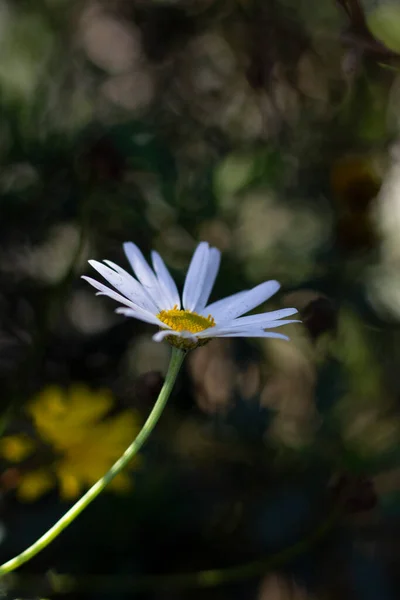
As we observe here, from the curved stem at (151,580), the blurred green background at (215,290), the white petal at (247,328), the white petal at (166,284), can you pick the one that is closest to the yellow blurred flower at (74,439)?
the blurred green background at (215,290)

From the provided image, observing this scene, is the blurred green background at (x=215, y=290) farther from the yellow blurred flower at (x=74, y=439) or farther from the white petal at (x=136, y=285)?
the white petal at (x=136, y=285)

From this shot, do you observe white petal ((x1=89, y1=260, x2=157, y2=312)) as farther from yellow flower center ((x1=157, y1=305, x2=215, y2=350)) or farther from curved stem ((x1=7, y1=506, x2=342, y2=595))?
curved stem ((x1=7, y1=506, x2=342, y2=595))

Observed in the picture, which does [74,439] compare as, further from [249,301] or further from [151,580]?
[249,301]

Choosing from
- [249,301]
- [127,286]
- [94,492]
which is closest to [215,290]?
[249,301]

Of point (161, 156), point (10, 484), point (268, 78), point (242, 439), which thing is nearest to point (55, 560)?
point (10, 484)

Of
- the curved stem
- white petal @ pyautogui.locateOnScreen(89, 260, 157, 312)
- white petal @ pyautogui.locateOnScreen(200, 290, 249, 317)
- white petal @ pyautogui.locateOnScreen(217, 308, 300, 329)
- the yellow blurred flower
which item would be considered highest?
white petal @ pyautogui.locateOnScreen(89, 260, 157, 312)

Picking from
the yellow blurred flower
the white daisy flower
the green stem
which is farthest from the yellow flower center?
the yellow blurred flower
